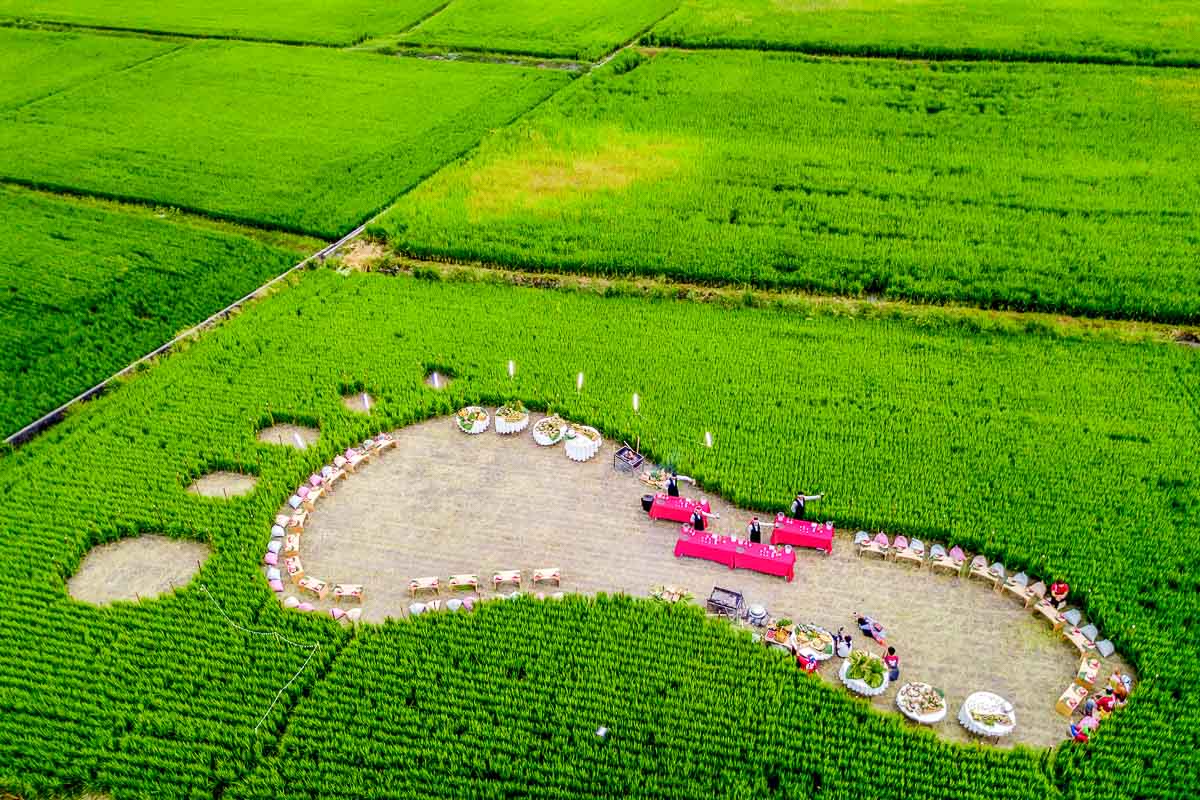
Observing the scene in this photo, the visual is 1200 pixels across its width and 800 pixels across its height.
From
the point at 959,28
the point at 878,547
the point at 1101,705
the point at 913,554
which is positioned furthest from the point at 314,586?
the point at 959,28

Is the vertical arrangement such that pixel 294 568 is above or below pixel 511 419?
below

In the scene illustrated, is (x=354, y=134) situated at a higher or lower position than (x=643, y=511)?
higher

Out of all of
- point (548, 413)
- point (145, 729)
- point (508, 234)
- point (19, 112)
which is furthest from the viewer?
point (19, 112)

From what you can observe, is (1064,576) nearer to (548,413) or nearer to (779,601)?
(779,601)

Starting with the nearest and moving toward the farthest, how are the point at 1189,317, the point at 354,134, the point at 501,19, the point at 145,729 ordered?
the point at 145,729 → the point at 1189,317 → the point at 354,134 → the point at 501,19

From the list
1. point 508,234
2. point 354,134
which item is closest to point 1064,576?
point 508,234

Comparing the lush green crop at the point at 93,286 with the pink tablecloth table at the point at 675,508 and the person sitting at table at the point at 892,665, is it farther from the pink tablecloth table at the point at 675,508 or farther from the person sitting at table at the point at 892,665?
the person sitting at table at the point at 892,665

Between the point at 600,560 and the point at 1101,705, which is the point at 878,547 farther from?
the point at 600,560
